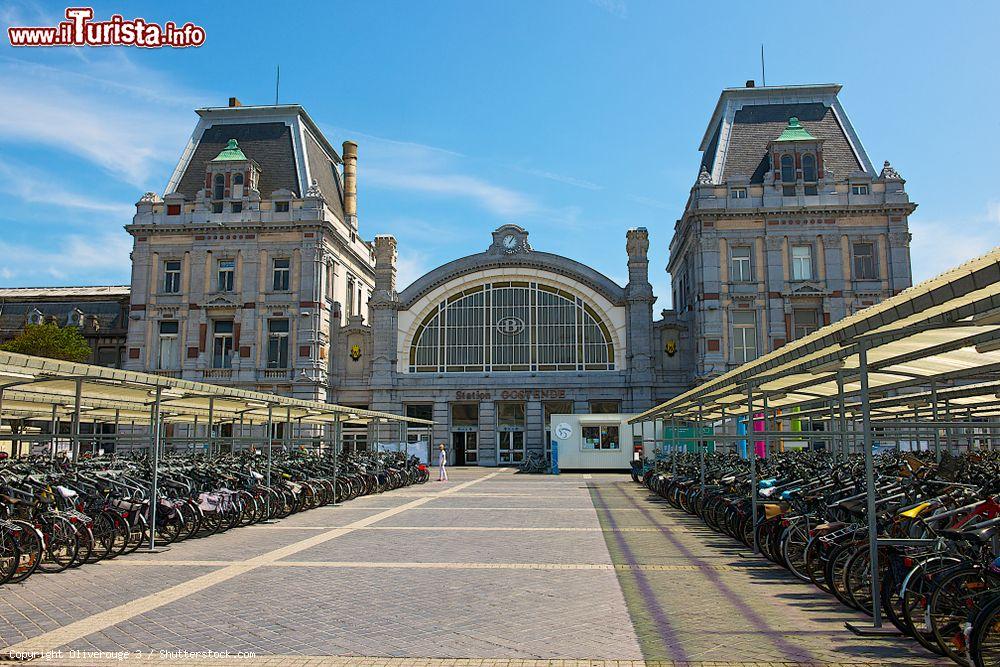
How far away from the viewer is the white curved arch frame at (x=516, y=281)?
46.4 m

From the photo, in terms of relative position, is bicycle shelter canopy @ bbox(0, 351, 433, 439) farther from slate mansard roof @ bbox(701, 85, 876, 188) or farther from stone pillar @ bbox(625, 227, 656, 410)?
slate mansard roof @ bbox(701, 85, 876, 188)

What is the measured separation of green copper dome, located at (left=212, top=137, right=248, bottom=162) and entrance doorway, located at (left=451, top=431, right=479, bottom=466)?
2040cm

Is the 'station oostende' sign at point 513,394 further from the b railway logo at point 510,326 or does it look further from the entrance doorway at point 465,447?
the b railway logo at point 510,326

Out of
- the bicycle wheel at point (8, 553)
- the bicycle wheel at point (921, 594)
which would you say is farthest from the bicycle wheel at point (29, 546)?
the bicycle wheel at point (921, 594)

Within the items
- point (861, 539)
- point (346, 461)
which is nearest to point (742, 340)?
point (346, 461)

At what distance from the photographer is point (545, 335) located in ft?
155

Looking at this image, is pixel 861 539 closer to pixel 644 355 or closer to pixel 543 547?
pixel 543 547

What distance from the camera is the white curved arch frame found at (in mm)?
46406

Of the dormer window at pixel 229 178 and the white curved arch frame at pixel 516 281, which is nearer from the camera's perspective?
the white curved arch frame at pixel 516 281

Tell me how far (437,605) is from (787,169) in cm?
4101

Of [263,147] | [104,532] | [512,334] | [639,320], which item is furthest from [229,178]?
[104,532]

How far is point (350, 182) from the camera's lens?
183ft

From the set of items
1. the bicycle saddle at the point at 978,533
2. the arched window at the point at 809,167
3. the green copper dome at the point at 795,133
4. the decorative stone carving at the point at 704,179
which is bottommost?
the bicycle saddle at the point at 978,533

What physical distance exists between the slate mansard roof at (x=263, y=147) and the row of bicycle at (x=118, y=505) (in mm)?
31751
